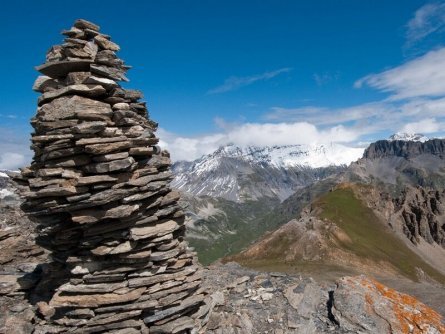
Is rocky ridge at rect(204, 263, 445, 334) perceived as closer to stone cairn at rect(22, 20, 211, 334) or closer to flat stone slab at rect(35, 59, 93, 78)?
stone cairn at rect(22, 20, 211, 334)

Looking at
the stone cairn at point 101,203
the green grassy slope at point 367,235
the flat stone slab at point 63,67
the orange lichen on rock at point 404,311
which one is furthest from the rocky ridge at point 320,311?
the green grassy slope at point 367,235

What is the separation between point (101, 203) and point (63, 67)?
29.0ft

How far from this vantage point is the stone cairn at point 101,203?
76.4 feet

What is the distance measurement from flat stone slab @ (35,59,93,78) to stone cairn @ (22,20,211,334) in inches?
3.2

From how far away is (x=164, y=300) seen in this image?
80.5 ft

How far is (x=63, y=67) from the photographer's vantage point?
2484 cm

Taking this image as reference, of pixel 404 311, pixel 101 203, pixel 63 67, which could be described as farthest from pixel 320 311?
pixel 63 67

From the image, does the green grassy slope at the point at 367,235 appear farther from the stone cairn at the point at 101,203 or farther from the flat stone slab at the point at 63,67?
the flat stone slab at the point at 63,67

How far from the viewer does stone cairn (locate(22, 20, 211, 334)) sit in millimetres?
23297

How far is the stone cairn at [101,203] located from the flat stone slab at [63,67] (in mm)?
81

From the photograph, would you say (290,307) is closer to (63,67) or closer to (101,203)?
(101,203)

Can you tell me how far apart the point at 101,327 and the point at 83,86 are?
1408 cm

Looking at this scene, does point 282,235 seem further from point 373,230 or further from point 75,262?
Answer: point 75,262

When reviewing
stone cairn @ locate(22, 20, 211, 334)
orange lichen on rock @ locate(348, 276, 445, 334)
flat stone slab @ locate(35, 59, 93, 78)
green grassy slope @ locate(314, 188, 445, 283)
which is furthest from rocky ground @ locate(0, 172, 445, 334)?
green grassy slope @ locate(314, 188, 445, 283)
